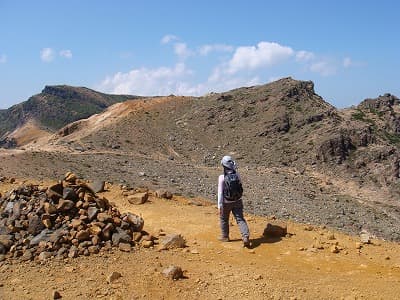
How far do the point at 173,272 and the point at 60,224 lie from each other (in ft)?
8.41

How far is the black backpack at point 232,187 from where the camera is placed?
8734 mm

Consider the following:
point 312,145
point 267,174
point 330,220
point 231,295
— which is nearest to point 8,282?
point 231,295

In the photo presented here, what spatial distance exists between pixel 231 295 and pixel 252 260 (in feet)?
4.11

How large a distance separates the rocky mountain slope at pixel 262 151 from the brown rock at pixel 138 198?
5.73m

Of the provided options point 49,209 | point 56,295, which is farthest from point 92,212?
point 56,295

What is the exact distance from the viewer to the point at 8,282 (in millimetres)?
7465

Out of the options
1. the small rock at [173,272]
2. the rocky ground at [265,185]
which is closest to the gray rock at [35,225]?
the small rock at [173,272]

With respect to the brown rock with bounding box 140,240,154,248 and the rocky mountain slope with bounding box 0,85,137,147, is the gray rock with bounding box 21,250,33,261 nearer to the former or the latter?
the brown rock with bounding box 140,240,154,248

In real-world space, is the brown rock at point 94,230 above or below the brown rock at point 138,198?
below

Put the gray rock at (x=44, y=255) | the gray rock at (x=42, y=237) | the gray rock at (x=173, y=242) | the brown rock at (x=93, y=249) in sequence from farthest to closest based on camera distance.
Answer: the gray rock at (x=173, y=242) → the gray rock at (x=42, y=237) → the brown rock at (x=93, y=249) → the gray rock at (x=44, y=255)

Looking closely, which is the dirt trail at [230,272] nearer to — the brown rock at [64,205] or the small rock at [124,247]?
the small rock at [124,247]

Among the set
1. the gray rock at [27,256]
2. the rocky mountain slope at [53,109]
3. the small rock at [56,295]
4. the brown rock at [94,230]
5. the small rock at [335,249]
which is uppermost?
the rocky mountain slope at [53,109]

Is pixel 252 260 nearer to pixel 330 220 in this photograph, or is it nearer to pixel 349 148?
pixel 330 220

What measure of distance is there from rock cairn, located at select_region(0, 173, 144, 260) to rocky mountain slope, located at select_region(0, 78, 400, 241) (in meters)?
8.05
